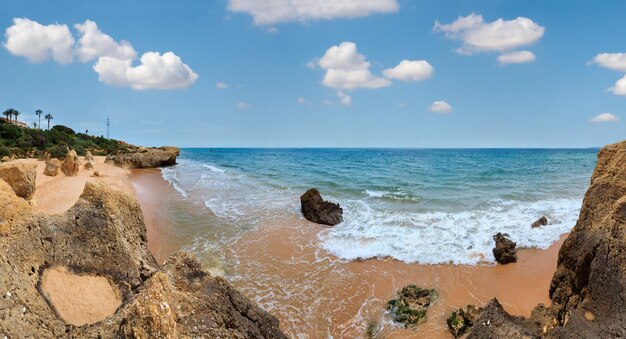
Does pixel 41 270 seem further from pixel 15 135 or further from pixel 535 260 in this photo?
pixel 15 135

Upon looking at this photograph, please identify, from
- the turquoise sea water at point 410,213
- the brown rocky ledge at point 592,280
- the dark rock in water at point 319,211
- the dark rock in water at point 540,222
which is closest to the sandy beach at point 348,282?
the turquoise sea water at point 410,213

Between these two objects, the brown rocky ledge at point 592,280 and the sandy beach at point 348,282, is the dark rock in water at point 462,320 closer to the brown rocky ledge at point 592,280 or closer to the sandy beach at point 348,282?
the sandy beach at point 348,282

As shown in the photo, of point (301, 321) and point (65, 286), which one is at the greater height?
point (65, 286)

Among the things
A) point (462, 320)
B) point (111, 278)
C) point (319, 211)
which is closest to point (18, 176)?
point (111, 278)

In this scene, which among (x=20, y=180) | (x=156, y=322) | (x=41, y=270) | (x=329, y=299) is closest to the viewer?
(x=156, y=322)

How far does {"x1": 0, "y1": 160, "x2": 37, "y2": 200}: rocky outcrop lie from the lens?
8477 millimetres

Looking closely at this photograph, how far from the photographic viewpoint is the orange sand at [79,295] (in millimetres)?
4508

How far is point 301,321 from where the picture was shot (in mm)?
9102

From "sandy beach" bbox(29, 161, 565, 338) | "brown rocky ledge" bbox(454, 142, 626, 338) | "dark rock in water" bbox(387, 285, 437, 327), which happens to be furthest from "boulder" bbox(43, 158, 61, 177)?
"brown rocky ledge" bbox(454, 142, 626, 338)

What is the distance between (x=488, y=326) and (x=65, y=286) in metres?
6.38

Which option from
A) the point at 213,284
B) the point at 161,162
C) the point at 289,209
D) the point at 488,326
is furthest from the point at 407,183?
the point at 161,162

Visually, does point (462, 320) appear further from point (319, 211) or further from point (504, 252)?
point (319, 211)

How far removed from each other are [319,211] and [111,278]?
12874 millimetres

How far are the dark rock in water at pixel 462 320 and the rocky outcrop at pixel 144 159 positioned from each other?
41.9 meters
